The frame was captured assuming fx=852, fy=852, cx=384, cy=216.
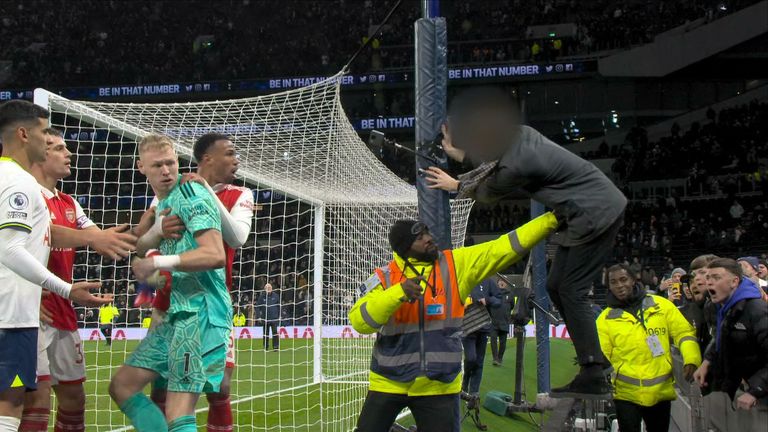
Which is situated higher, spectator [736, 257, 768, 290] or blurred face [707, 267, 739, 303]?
spectator [736, 257, 768, 290]

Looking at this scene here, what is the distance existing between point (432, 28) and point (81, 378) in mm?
3031

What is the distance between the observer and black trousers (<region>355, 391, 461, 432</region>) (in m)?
5.07

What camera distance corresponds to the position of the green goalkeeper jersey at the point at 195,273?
443 cm

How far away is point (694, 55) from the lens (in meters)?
34.3

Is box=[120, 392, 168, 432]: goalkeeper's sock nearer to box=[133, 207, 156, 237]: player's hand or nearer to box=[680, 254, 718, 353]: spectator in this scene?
box=[133, 207, 156, 237]: player's hand

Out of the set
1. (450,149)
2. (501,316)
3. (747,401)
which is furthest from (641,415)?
(501,316)

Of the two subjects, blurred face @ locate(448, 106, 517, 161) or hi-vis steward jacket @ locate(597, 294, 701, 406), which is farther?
hi-vis steward jacket @ locate(597, 294, 701, 406)

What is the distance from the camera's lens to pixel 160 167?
4.77 metres

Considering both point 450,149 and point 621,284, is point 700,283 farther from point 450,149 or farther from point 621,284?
point 450,149

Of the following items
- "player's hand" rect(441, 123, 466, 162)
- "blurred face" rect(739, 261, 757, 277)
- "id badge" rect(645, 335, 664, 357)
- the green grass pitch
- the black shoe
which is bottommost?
the green grass pitch

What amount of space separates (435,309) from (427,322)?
0.30 ft

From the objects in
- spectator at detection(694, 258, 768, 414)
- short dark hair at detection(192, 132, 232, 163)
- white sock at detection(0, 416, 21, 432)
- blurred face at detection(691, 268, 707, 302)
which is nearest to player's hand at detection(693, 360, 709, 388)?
spectator at detection(694, 258, 768, 414)

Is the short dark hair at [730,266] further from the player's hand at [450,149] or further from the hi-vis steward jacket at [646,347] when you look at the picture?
the player's hand at [450,149]

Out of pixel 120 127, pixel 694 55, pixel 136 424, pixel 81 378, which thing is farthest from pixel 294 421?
pixel 694 55
